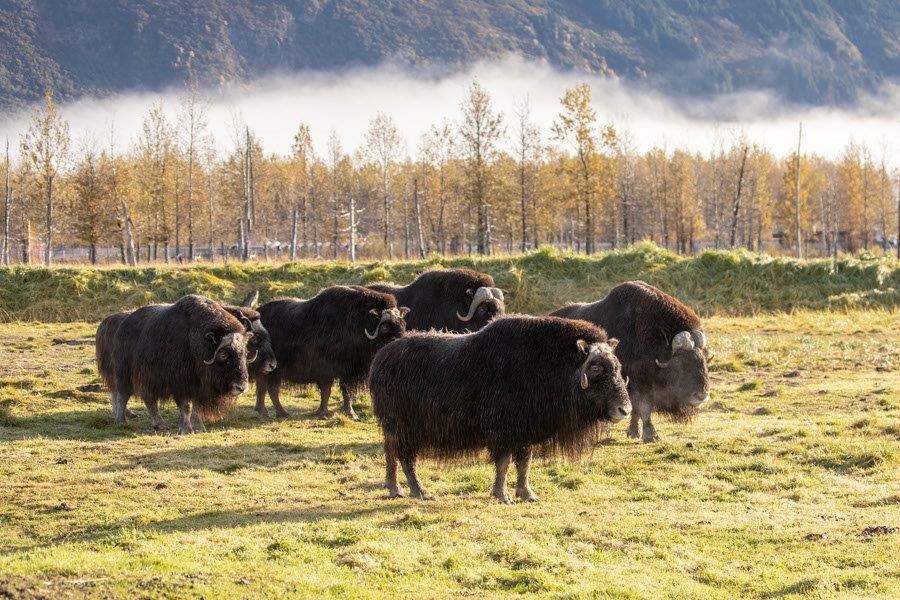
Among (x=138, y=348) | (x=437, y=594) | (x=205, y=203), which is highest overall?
(x=205, y=203)

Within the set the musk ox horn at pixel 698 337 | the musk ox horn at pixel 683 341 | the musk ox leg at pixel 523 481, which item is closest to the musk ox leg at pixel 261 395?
the musk ox leg at pixel 523 481

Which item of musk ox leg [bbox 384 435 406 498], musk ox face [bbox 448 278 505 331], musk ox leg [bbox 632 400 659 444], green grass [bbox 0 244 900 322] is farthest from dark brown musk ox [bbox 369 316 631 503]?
green grass [bbox 0 244 900 322]

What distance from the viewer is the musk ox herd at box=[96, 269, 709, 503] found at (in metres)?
9.20

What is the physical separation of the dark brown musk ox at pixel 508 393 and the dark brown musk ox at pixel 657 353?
9.44 ft

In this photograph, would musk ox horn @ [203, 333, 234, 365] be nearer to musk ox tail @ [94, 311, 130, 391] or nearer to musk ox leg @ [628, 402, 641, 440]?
musk ox tail @ [94, 311, 130, 391]

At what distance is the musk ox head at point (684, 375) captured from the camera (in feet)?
38.9

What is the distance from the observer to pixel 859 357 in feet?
66.5

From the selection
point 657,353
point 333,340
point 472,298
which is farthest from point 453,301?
point 657,353

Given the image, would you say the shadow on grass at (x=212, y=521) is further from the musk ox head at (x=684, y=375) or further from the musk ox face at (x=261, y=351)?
the musk ox face at (x=261, y=351)

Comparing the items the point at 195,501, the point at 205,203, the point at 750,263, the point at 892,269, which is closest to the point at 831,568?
the point at 195,501

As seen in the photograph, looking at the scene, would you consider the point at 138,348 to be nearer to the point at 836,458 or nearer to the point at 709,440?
the point at 709,440

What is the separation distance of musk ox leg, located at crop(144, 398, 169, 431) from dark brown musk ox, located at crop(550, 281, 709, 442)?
6.43 meters

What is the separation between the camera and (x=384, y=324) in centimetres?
1456

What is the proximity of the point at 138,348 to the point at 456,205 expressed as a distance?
206 ft
